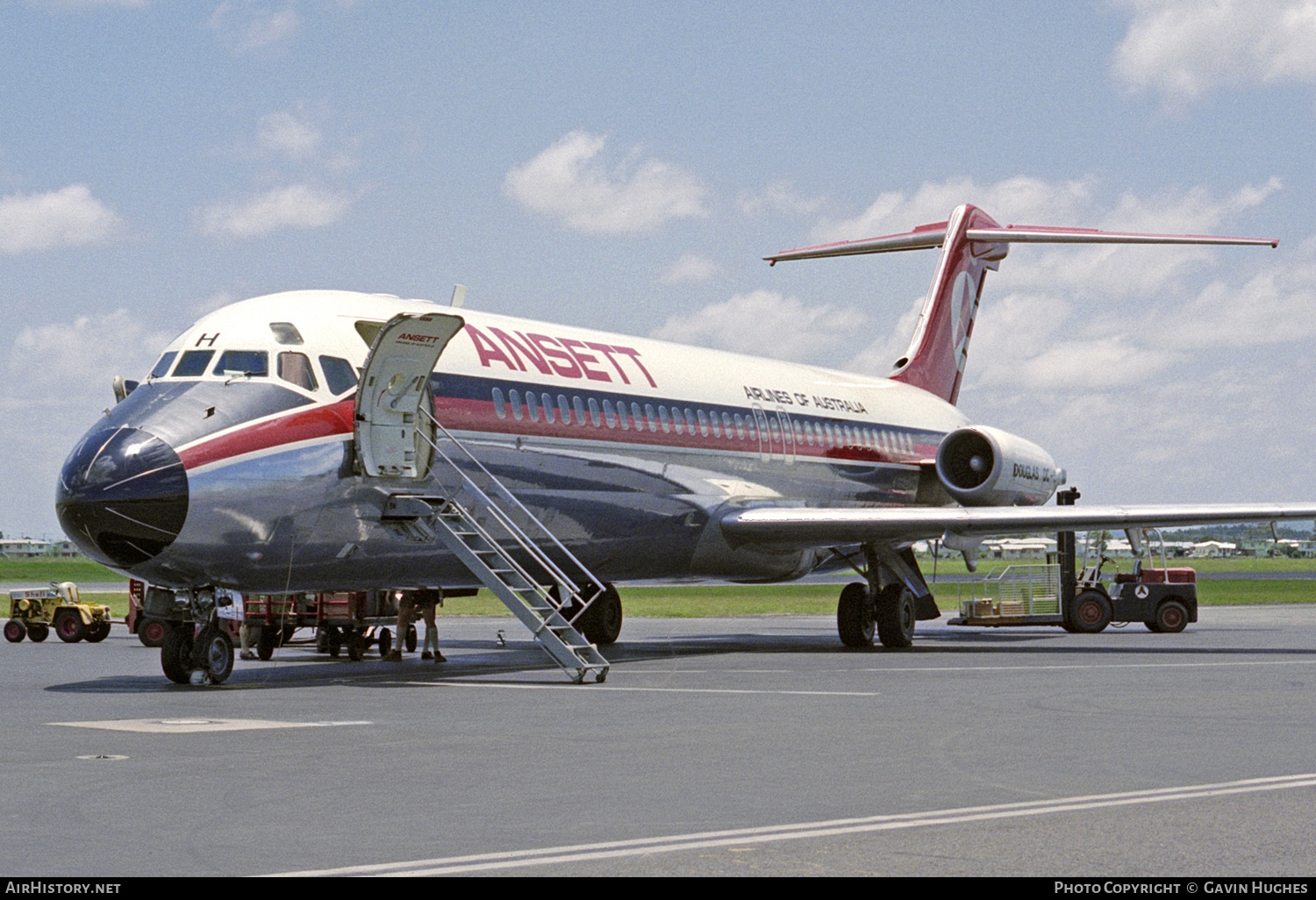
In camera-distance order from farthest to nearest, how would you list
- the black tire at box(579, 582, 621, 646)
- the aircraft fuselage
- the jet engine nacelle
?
the jet engine nacelle, the black tire at box(579, 582, 621, 646), the aircraft fuselage

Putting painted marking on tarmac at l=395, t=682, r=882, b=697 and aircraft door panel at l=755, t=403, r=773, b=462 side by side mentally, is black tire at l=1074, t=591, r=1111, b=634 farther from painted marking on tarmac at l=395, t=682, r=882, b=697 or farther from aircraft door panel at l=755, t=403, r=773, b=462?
painted marking on tarmac at l=395, t=682, r=882, b=697

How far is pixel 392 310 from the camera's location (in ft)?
62.5

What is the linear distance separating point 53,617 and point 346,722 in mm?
19330

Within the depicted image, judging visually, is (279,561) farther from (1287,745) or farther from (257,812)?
(1287,745)

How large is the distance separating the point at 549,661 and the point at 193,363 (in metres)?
6.83

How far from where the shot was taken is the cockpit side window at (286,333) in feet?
57.0

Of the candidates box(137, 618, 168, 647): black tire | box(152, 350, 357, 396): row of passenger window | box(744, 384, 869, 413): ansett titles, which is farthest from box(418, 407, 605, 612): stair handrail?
box(137, 618, 168, 647): black tire

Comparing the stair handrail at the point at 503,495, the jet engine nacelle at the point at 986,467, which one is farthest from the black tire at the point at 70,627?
the jet engine nacelle at the point at 986,467

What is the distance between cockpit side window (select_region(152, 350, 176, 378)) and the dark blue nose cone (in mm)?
1623

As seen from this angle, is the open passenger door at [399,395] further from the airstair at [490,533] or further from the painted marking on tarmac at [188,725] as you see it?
the painted marking on tarmac at [188,725]

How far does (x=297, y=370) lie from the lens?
17.2 meters

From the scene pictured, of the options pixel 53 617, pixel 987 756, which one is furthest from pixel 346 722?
pixel 53 617

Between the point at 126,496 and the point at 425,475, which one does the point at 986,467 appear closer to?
the point at 425,475

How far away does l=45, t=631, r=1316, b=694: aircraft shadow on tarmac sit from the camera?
1825cm
